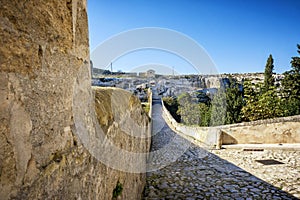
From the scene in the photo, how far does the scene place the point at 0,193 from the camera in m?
0.58

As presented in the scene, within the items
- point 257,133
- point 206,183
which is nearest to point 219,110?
point 257,133

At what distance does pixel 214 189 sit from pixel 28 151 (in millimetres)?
3803

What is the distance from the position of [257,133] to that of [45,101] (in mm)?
8189

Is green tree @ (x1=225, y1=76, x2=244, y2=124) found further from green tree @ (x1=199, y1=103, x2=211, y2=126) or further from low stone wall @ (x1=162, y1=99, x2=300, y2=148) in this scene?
low stone wall @ (x1=162, y1=99, x2=300, y2=148)

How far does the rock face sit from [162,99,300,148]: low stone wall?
24.8ft

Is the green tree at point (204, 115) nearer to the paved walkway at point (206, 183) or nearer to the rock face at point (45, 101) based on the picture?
the paved walkway at point (206, 183)

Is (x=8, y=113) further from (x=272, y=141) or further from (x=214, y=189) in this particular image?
(x=272, y=141)

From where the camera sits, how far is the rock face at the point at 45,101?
63cm

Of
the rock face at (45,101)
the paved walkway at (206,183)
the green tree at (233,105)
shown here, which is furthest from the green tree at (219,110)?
the rock face at (45,101)

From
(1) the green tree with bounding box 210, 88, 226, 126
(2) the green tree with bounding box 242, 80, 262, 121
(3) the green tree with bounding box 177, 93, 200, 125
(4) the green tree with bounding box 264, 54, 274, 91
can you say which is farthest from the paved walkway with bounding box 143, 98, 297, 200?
(4) the green tree with bounding box 264, 54, 274, 91

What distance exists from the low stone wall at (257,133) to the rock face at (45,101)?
24.8 ft

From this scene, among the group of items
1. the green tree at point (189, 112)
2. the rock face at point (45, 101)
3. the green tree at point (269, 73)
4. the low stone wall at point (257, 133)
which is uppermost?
the green tree at point (269, 73)

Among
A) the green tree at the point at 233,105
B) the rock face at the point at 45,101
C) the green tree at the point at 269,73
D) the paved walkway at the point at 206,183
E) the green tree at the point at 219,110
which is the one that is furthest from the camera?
the green tree at the point at 269,73

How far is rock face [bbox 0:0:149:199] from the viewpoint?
2.07 feet
